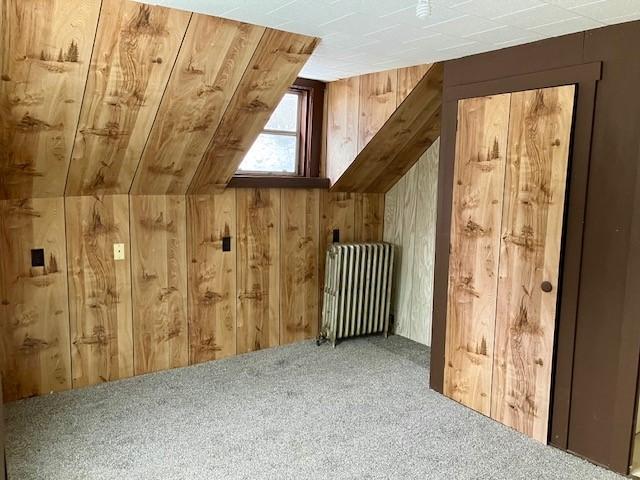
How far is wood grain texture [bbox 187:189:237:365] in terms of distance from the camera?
143 inches

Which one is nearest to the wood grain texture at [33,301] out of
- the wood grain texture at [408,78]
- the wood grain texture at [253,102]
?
the wood grain texture at [253,102]

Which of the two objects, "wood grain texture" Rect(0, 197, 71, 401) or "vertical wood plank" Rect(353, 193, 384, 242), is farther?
"vertical wood plank" Rect(353, 193, 384, 242)

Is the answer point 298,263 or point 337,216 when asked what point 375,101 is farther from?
point 298,263

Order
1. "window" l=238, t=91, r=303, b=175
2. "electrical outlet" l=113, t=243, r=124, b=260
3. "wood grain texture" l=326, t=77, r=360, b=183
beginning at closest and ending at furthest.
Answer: "electrical outlet" l=113, t=243, r=124, b=260, "wood grain texture" l=326, t=77, r=360, b=183, "window" l=238, t=91, r=303, b=175

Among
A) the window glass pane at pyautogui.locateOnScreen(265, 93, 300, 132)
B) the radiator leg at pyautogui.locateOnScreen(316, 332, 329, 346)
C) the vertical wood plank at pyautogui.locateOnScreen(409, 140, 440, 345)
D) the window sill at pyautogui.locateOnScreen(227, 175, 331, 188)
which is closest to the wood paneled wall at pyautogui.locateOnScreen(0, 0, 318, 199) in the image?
the window sill at pyautogui.locateOnScreen(227, 175, 331, 188)

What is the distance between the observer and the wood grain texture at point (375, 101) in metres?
3.47

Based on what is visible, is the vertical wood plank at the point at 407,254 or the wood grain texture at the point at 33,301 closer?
the wood grain texture at the point at 33,301

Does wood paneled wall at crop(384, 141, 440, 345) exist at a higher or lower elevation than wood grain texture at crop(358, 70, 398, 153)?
lower

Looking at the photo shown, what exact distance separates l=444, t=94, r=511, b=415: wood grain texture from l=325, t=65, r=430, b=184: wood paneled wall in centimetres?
56

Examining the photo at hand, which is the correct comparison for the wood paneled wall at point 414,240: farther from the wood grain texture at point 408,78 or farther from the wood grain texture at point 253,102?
the wood grain texture at point 253,102

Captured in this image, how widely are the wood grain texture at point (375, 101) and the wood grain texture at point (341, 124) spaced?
2.3 inches

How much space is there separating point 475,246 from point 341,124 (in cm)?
152

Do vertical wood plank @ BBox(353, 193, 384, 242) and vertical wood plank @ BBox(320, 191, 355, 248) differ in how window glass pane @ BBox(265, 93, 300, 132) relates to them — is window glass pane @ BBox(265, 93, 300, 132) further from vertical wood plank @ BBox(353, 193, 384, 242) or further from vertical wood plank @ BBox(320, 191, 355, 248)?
vertical wood plank @ BBox(353, 193, 384, 242)

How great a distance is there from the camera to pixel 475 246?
2.97 m
